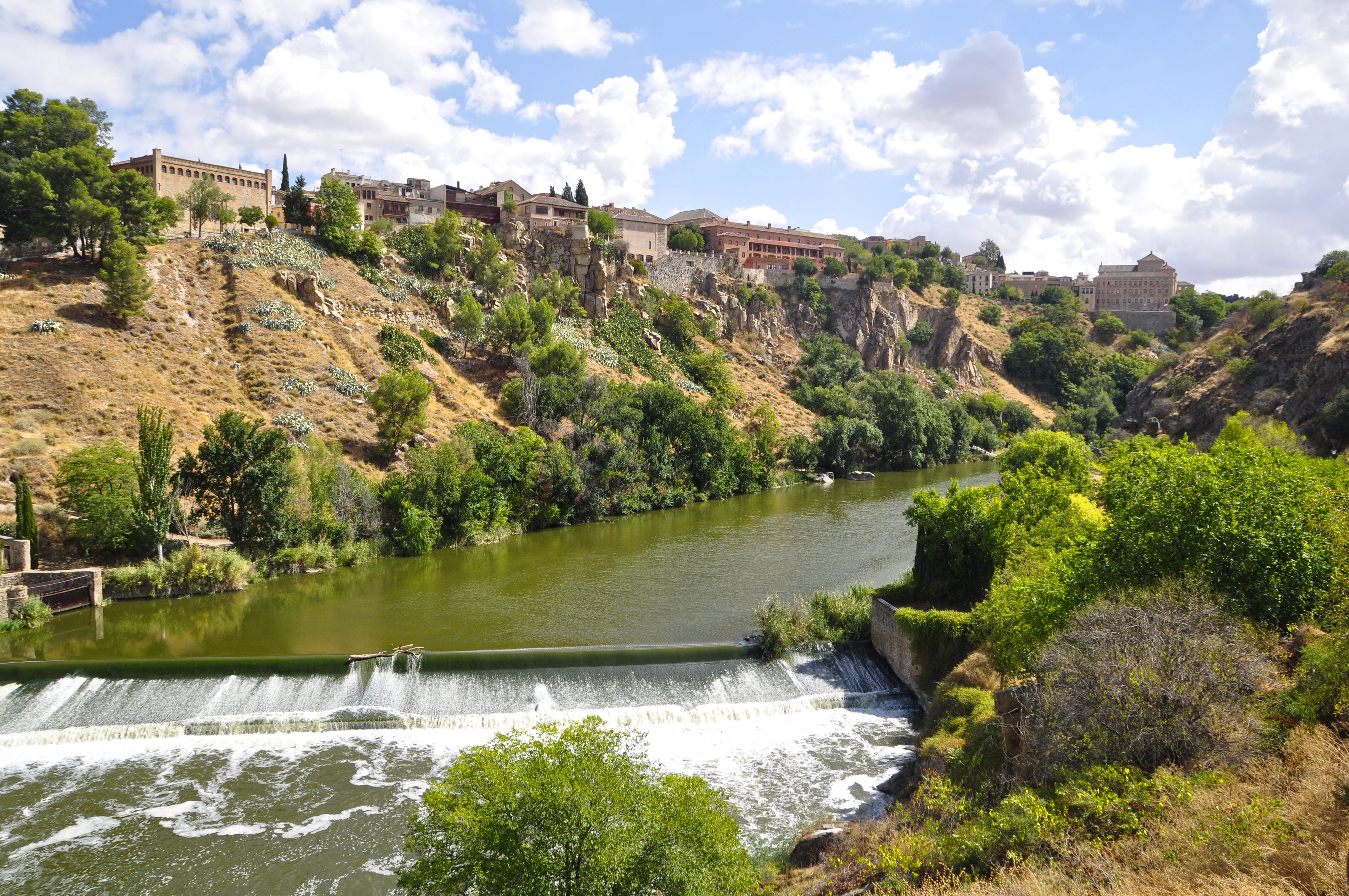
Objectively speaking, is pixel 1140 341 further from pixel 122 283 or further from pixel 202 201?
pixel 122 283

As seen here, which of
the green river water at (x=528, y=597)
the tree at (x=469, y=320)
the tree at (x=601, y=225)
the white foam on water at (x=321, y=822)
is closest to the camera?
the white foam on water at (x=321, y=822)

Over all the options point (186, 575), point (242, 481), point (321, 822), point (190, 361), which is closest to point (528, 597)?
point (186, 575)

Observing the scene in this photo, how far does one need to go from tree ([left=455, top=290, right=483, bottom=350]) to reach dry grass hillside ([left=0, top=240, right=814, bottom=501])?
1.56 m

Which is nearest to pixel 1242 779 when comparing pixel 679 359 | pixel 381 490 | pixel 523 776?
pixel 523 776

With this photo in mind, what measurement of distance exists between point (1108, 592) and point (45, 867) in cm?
2185

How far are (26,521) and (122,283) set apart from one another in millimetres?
19008

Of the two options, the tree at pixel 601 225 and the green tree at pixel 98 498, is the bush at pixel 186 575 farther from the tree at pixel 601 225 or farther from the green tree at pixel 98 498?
the tree at pixel 601 225

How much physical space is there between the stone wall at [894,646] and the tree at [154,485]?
27.2 meters

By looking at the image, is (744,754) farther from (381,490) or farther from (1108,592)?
(381,490)

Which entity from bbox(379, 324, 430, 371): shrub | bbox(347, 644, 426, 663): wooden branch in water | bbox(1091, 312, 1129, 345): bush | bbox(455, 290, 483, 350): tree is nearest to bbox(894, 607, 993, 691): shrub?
bbox(347, 644, 426, 663): wooden branch in water

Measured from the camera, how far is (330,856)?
49.8 feet

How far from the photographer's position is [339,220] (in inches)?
2318

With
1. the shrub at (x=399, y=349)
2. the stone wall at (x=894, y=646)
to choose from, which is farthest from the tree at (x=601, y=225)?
the stone wall at (x=894, y=646)

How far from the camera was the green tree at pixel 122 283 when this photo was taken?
136 ft
